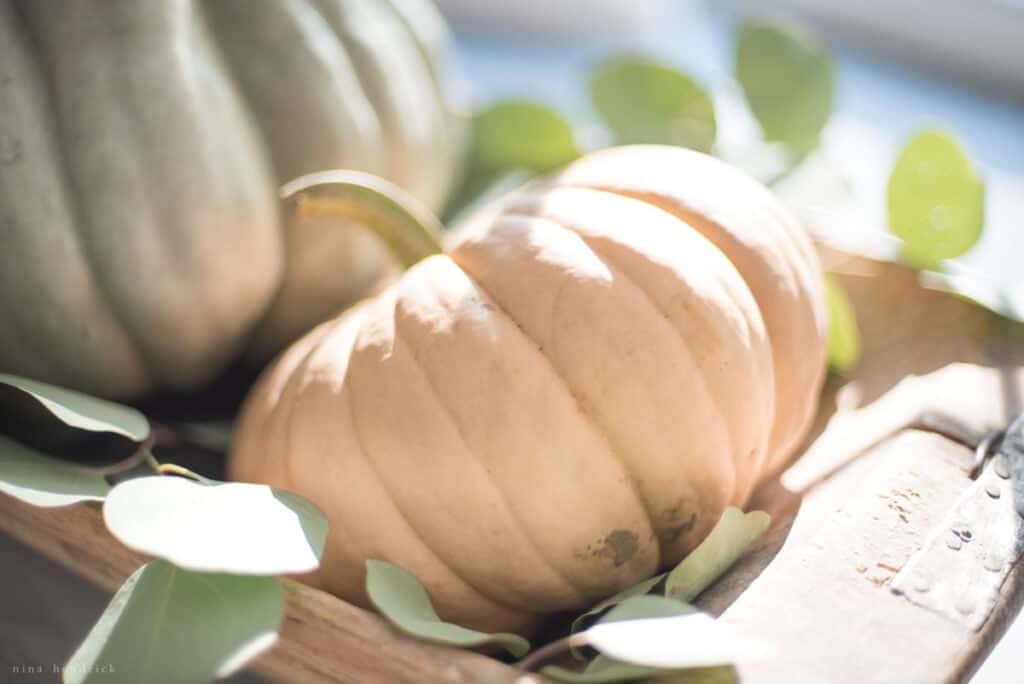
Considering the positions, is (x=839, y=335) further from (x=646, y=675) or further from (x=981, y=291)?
(x=646, y=675)

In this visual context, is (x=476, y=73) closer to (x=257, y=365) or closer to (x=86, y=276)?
(x=257, y=365)

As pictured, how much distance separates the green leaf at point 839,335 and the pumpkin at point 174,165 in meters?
0.27

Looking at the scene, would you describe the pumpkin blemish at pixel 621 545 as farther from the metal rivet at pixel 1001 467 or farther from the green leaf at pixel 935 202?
the green leaf at pixel 935 202

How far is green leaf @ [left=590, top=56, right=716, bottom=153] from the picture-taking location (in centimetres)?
81

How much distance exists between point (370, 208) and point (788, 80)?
1.23ft

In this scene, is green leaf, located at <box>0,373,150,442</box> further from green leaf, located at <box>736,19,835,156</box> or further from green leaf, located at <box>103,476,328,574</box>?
green leaf, located at <box>736,19,835,156</box>

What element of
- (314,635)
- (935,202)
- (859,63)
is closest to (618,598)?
(314,635)

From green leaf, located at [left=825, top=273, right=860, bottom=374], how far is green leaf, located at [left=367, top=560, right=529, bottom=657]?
29 cm

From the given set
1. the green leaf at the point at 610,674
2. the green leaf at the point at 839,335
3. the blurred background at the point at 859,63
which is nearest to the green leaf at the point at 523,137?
the blurred background at the point at 859,63

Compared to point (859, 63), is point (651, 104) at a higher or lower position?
higher

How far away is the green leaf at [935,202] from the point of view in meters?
0.69

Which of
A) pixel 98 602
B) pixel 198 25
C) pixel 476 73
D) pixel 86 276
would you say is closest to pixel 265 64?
pixel 198 25

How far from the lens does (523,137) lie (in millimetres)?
838

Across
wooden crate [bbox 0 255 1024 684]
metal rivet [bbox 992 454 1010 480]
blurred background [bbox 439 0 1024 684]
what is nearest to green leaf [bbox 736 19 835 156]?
blurred background [bbox 439 0 1024 684]
